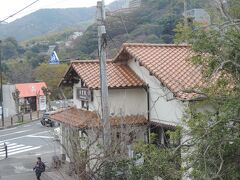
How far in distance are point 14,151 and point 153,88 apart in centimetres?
1492

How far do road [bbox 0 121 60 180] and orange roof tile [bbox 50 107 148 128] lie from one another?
1198 mm

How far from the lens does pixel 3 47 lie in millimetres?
92500

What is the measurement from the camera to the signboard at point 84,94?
765 inches

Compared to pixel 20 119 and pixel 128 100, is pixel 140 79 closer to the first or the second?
pixel 128 100

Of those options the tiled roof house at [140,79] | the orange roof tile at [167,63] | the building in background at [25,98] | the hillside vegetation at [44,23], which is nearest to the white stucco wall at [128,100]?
the tiled roof house at [140,79]

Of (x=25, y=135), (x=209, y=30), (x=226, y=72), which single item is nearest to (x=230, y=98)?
(x=226, y=72)

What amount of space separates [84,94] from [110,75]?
1.87 meters

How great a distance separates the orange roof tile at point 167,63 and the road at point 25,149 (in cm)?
479

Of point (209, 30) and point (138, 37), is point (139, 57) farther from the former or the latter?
point (138, 37)

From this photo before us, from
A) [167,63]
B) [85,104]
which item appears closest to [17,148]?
[85,104]

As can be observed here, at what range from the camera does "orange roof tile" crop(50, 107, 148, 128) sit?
16844 millimetres

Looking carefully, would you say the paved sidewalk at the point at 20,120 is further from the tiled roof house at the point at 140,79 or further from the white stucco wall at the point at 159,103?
the white stucco wall at the point at 159,103

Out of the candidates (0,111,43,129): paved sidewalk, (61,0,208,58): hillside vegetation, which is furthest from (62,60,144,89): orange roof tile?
(0,111,43,129): paved sidewalk

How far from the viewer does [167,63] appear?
17.3 m
